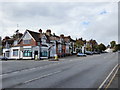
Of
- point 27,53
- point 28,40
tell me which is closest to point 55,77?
point 27,53

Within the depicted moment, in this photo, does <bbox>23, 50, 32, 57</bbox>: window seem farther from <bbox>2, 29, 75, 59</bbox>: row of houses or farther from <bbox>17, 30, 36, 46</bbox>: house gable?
<bbox>17, 30, 36, 46</bbox>: house gable

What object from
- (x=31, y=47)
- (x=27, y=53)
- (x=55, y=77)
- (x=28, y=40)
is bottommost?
(x=55, y=77)

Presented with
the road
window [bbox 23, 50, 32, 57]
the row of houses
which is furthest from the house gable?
the road

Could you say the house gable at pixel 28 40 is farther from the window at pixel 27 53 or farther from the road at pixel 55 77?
the road at pixel 55 77

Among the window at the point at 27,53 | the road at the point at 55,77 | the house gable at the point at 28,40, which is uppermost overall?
the house gable at the point at 28,40

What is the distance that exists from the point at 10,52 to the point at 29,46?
31.8 feet

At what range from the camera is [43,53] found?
5109 cm

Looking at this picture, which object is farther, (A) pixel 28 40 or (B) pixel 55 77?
(A) pixel 28 40

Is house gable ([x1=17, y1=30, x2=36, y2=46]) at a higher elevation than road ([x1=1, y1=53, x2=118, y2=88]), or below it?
higher

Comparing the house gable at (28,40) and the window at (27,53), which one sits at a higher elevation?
the house gable at (28,40)

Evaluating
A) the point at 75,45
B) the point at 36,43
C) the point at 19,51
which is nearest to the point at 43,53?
the point at 36,43

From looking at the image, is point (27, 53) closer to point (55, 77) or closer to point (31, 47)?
point (31, 47)

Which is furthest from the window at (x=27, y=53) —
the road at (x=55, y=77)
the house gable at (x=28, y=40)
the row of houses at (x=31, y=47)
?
the road at (x=55, y=77)

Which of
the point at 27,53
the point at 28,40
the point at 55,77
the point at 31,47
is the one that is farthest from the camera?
the point at 28,40
